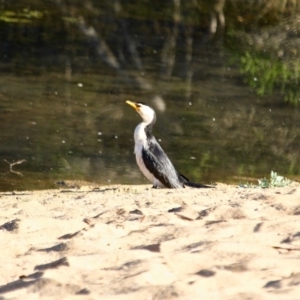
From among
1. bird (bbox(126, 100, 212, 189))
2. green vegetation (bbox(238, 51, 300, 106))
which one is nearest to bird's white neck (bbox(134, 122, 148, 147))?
bird (bbox(126, 100, 212, 189))

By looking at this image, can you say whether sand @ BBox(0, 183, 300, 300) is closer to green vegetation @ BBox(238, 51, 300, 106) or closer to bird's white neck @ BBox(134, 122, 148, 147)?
bird's white neck @ BBox(134, 122, 148, 147)

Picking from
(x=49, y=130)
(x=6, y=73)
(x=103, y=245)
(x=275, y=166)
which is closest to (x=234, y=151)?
(x=275, y=166)

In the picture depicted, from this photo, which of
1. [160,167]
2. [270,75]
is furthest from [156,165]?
[270,75]

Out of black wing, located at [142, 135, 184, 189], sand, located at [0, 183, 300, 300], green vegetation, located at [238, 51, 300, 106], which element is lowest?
black wing, located at [142, 135, 184, 189]

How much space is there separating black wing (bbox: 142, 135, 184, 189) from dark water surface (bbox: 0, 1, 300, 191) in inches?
48.8

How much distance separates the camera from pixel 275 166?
1194cm

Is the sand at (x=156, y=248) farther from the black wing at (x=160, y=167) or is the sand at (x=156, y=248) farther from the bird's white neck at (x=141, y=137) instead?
the bird's white neck at (x=141, y=137)

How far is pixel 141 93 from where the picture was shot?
14.8 metres

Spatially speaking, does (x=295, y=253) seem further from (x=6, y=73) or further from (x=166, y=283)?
(x=6, y=73)

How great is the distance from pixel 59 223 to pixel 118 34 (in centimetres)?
1302

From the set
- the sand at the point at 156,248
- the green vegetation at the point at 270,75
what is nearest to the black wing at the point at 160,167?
the sand at the point at 156,248

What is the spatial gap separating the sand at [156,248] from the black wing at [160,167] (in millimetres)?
2042

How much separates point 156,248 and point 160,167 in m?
4.30

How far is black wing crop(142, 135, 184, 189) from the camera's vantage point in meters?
9.57
